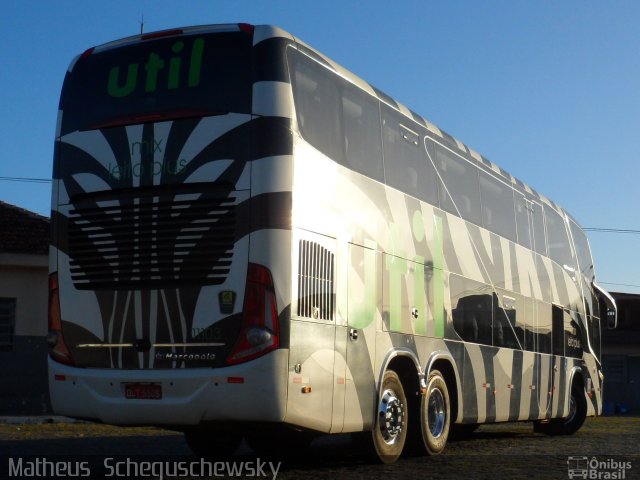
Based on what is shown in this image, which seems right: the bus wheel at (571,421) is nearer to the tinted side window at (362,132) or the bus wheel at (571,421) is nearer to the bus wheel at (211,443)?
the bus wheel at (211,443)

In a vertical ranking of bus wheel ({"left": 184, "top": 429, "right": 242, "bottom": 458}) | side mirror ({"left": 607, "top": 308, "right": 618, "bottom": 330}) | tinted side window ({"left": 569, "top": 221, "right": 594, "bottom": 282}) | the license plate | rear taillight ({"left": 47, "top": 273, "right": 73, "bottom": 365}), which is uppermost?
tinted side window ({"left": 569, "top": 221, "right": 594, "bottom": 282})

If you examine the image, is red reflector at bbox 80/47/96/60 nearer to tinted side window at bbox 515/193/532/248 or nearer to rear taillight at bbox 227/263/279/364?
rear taillight at bbox 227/263/279/364

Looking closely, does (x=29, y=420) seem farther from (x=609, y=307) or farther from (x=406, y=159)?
(x=609, y=307)

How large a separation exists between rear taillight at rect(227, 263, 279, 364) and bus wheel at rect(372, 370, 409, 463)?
2.19m

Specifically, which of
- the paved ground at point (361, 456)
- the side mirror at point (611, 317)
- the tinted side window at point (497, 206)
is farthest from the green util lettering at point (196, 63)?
the side mirror at point (611, 317)

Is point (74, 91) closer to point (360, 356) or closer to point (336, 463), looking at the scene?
point (360, 356)

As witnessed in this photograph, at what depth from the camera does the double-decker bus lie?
927 centimetres

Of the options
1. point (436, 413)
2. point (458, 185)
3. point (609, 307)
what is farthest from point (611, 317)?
point (436, 413)

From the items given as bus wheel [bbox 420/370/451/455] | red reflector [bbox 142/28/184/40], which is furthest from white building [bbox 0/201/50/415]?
red reflector [bbox 142/28/184/40]

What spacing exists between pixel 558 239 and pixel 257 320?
35.8 ft

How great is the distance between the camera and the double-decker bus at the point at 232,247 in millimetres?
9266

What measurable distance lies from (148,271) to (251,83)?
6.76ft

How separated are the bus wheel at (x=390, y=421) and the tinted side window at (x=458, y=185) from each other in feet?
9.29

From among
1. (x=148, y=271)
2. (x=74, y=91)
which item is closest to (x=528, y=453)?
(x=148, y=271)
